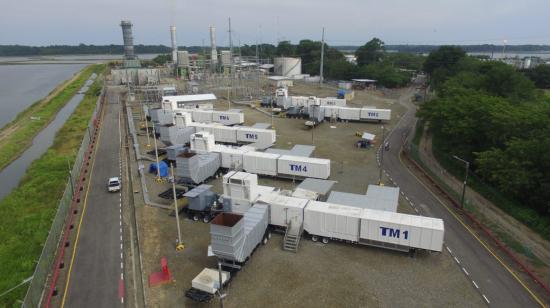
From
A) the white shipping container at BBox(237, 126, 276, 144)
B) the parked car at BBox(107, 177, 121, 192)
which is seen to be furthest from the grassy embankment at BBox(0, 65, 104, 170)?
the white shipping container at BBox(237, 126, 276, 144)

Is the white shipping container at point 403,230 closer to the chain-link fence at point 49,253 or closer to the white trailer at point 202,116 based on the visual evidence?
the chain-link fence at point 49,253

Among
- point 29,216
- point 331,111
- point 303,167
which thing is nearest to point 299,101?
point 331,111

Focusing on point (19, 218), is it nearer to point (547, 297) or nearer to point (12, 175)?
point (12, 175)

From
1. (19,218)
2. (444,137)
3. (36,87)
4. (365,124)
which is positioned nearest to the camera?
(19,218)

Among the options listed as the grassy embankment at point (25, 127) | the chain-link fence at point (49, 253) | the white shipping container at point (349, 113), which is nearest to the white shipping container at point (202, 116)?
the white shipping container at point (349, 113)

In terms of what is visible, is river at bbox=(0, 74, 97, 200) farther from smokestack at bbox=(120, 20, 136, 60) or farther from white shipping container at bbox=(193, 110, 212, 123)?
smokestack at bbox=(120, 20, 136, 60)

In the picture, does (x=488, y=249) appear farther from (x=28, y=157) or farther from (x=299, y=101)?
(x=28, y=157)

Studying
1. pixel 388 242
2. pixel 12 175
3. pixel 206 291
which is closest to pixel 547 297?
pixel 388 242
